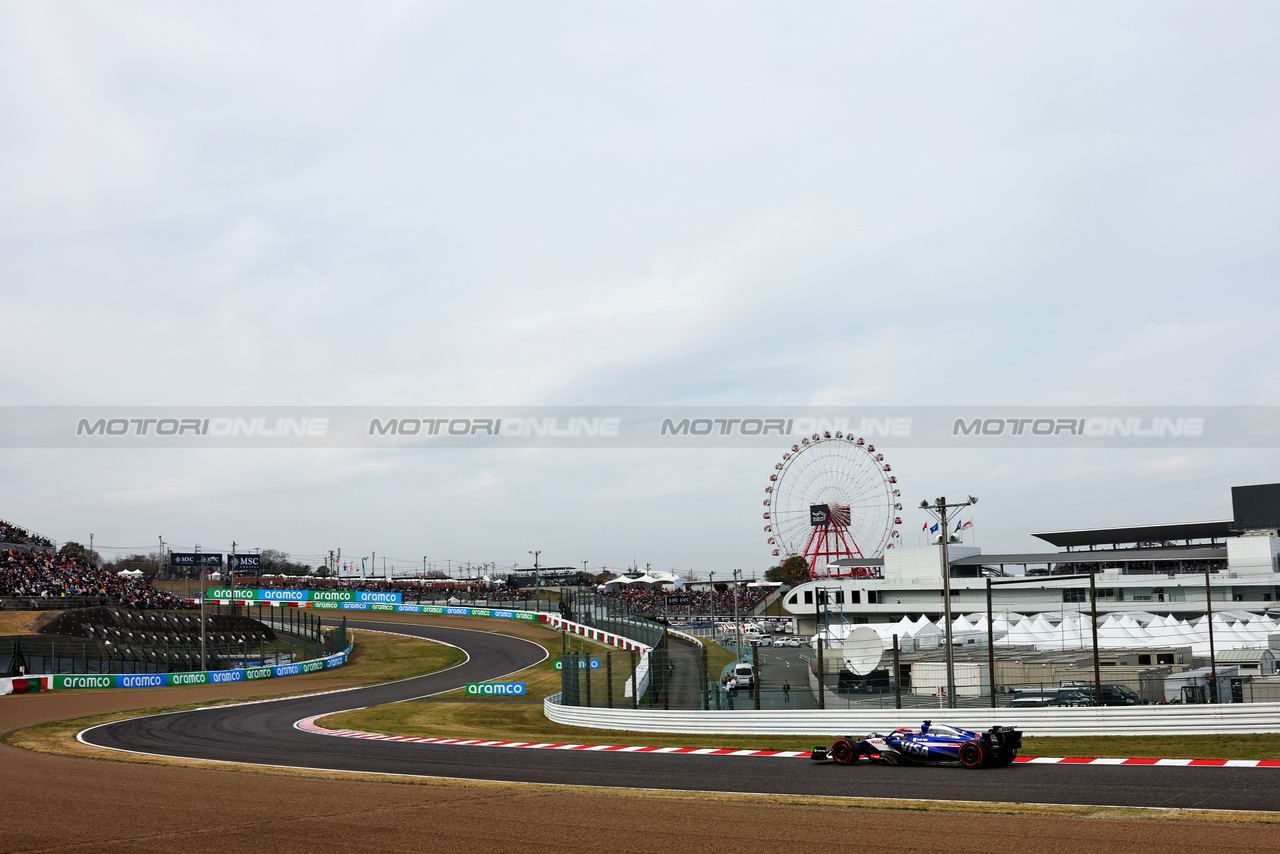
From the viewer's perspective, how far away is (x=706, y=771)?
60.2ft

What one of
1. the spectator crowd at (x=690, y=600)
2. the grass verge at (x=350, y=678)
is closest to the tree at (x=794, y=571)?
the spectator crowd at (x=690, y=600)

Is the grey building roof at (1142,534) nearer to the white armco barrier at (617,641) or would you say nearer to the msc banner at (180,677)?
the white armco barrier at (617,641)

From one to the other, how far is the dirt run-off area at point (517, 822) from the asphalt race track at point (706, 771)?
1277 millimetres

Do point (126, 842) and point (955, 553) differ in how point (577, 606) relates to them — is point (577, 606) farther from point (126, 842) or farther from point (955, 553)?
point (126, 842)

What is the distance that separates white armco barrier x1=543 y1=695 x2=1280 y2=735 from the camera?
22.0 m

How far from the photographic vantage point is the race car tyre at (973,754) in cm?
1767

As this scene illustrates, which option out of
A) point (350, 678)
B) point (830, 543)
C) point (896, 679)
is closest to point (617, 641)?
point (350, 678)

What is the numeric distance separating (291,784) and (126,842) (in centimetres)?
519

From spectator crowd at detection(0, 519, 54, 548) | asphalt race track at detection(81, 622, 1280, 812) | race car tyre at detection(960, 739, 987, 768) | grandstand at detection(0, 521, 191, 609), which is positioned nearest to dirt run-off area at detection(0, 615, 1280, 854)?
asphalt race track at detection(81, 622, 1280, 812)

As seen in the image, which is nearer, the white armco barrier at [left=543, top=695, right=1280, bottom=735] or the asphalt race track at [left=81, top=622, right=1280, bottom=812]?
the asphalt race track at [left=81, top=622, right=1280, bottom=812]

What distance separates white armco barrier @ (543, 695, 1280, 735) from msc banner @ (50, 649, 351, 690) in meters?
32.4

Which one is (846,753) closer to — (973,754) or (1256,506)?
(973,754)

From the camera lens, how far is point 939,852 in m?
10.7

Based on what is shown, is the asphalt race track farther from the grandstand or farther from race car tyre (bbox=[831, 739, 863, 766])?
the grandstand
